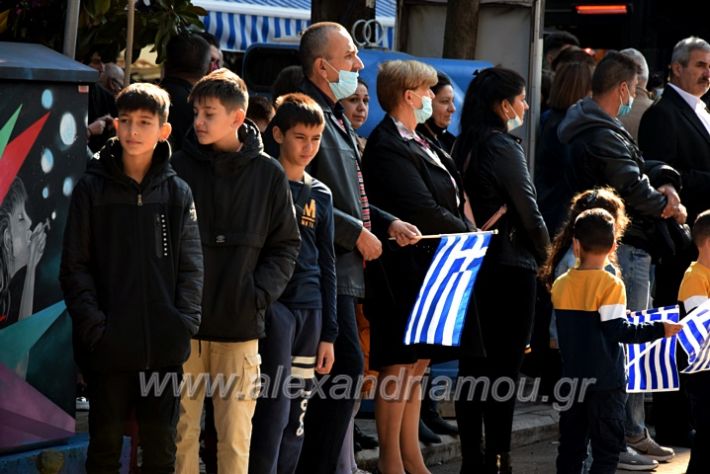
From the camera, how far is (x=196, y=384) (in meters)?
6.05

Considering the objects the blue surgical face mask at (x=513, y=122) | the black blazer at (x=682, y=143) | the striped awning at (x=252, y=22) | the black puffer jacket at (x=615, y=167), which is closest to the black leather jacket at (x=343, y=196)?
the blue surgical face mask at (x=513, y=122)

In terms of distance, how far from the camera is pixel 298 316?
6.28 metres

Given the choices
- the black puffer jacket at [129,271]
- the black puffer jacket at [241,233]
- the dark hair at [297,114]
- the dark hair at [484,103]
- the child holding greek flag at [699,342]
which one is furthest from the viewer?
the dark hair at [484,103]

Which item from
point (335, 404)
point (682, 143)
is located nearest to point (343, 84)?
point (335, 404)

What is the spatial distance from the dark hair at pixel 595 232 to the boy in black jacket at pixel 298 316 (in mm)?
1319

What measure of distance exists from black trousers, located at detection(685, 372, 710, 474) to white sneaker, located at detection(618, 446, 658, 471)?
62 centimetres

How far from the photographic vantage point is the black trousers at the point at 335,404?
262 inches

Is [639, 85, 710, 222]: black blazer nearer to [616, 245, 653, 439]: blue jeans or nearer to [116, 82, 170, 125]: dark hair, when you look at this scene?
[616, 245, 653, 439]: blue jeans

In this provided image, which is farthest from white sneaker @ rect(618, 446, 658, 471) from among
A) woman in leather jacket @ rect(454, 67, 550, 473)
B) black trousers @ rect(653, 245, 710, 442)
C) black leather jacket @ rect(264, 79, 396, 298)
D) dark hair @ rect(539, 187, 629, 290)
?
black leather jacket @ rect(264, 79, 396, 298)

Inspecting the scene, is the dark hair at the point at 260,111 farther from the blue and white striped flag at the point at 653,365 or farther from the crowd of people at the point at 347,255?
the blue and white striped flag at the point at 653,365

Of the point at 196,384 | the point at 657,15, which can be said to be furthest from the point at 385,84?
the point at 657,15

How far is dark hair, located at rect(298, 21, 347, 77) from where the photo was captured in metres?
6.98

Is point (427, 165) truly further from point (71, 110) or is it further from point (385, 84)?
point (71, 110)

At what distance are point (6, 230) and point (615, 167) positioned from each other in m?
3.95
